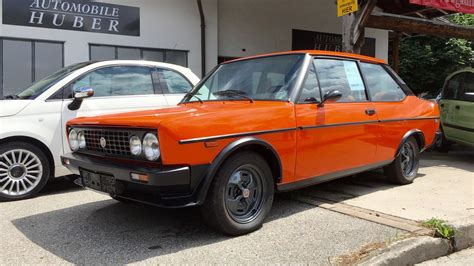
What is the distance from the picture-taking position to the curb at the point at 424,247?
3384mm

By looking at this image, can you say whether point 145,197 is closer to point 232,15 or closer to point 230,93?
point 230,93

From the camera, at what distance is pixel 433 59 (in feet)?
73.7

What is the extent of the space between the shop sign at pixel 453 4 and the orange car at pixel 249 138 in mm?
4369

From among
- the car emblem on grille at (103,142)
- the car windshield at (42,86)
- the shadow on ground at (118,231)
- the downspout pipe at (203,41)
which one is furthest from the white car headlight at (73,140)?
the downspout pipe at (203,41)

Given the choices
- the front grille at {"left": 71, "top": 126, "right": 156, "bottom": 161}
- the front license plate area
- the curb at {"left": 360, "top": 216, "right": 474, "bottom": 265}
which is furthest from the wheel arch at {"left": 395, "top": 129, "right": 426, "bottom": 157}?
the front license plate area

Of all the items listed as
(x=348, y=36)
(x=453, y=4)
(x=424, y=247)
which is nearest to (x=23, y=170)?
(x=424, y=247)

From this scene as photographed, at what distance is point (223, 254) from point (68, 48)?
29.3 ft

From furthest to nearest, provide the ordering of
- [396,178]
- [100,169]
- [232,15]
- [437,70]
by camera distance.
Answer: [437,70] → [232,15] → [396,178] → [100,169]

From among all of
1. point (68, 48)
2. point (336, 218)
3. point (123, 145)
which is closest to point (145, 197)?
point (123, 145)

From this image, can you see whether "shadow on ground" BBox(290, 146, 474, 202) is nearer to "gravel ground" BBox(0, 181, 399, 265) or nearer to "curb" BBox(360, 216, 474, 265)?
"gravel ground" BBox(0, 181, 399, 265)

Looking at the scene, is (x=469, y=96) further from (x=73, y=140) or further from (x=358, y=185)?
(x=73, y=140)

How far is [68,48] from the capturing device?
35.8ft

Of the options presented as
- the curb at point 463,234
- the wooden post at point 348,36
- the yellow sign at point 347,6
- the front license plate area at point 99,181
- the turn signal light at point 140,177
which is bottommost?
the curb at point 463,234

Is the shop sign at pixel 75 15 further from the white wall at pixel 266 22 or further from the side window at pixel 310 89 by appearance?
the side window at pixel 310 89
